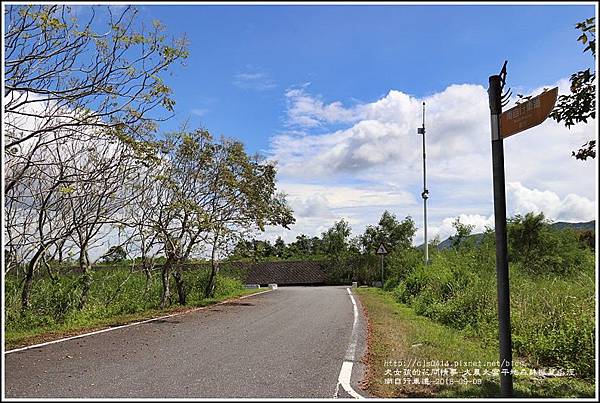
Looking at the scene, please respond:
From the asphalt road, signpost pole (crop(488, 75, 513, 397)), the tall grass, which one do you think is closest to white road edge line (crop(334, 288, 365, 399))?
the asphalt road

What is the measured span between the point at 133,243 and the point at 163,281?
1.94m

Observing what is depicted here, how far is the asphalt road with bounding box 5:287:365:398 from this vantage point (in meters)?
6.05

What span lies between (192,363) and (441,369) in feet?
10.9

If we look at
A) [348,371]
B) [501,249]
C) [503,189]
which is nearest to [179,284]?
[348,371]

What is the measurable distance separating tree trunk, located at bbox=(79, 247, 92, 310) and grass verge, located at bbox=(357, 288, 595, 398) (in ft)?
25.5

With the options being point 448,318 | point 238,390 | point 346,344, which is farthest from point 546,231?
point 238,390

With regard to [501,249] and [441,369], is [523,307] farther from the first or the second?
[501,249]

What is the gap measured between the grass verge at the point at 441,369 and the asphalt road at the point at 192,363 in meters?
0.38

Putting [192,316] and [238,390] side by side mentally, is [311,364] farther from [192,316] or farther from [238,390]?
[192,316]

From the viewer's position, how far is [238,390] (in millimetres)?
5965

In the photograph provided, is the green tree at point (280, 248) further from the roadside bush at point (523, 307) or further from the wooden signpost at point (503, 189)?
the wooden signpost at point (503, 189)

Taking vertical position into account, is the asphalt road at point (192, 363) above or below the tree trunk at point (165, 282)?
below

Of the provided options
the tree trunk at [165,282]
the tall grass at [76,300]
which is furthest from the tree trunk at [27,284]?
the tree trunk at [165,282]

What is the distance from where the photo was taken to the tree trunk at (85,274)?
46.6 ft
